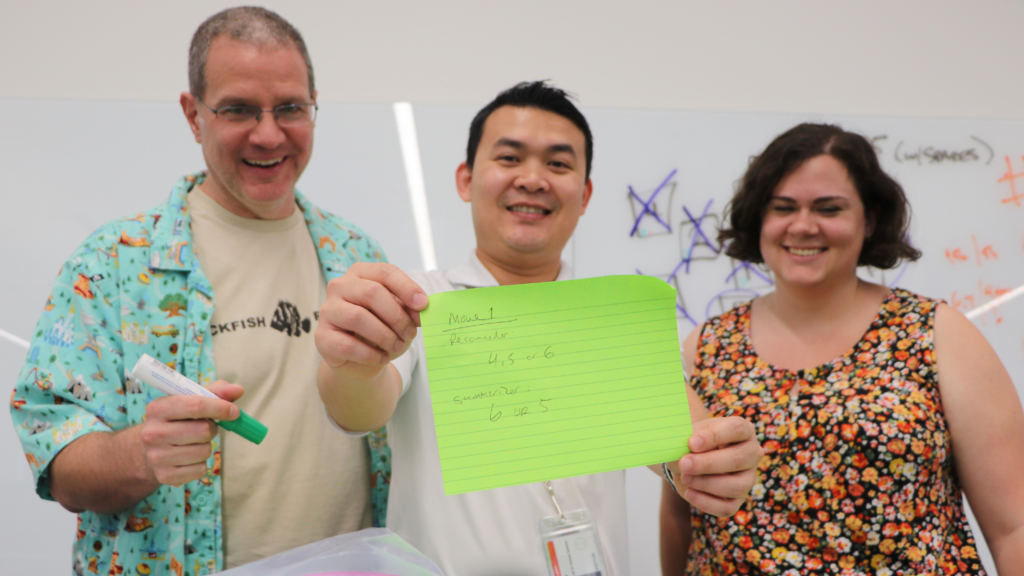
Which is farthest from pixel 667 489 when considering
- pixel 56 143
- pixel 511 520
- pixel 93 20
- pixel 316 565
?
pixel 93 20

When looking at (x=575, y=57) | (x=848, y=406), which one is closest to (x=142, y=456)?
(x=848, y=406)

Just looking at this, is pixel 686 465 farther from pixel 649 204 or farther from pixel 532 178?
pixel 649 204

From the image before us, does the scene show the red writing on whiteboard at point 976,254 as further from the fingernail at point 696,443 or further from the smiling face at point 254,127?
the smiling face at point 254,127

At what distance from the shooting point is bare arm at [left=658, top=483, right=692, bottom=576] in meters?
1.24

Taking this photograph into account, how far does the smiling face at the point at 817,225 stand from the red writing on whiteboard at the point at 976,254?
118 centimetres

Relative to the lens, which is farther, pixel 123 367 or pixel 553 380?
pixel 123 367

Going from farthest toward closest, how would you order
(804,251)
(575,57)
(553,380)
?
(575,57) → (804,251) → (553,380)

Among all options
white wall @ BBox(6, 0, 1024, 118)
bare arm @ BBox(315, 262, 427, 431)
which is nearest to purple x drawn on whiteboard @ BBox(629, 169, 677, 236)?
white wall @ BBox(6, 0, 1024, 118)

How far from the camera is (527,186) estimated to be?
1.02 meters

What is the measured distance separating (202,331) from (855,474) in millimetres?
1093

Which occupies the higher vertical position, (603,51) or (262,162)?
(603,51)

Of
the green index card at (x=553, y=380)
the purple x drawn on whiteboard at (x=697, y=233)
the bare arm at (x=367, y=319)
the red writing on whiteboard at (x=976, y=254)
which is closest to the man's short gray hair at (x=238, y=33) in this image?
the bare arm at (x=367, y=319)

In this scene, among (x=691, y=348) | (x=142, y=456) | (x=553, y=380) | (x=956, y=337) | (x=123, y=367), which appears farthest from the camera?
(x=691, y=348)

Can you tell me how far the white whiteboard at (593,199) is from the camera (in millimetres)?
1636
